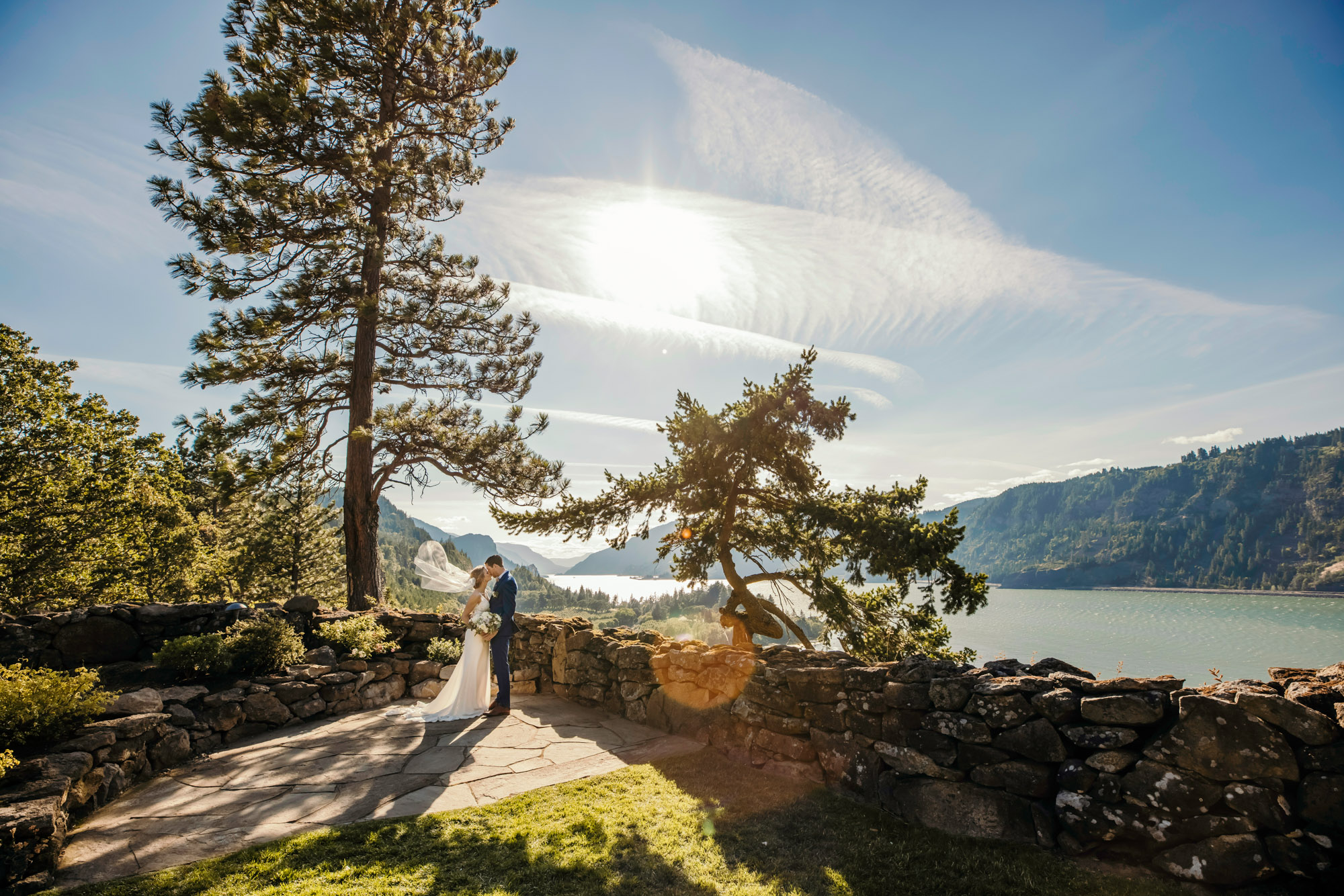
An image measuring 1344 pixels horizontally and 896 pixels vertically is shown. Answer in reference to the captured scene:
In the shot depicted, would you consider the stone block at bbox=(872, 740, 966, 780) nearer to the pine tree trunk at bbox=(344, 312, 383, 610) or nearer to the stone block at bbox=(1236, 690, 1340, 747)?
the stone block at bbox=(1236, 690, 1340, 747)

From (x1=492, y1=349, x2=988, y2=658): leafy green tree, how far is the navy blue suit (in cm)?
267

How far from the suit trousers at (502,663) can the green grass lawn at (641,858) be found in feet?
11.4

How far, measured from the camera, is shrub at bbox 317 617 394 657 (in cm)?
872

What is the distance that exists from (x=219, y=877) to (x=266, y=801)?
1626 mm

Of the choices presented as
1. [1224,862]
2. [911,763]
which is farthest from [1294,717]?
[911,763]

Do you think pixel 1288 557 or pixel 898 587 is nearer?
pixel 898 587

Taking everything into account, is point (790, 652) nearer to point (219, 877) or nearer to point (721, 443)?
point (721, 443)

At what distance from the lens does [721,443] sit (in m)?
9.48

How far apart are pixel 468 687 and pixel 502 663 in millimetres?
582

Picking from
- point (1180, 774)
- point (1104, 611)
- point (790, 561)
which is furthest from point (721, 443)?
point (1104, 611)

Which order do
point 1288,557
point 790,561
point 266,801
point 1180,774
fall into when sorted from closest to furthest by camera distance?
point 1180,774
point 266,801
point 790,561
point 1288,557

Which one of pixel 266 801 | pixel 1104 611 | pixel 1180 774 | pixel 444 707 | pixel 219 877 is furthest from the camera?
pixel 1104 611

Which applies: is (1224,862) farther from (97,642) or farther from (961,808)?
(97,642)

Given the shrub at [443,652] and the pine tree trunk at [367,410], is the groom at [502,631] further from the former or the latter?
the pine tree trunk at [367,410]
